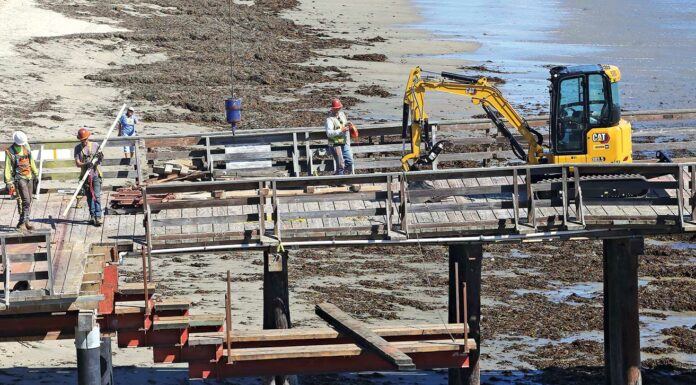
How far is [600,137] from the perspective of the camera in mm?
21266

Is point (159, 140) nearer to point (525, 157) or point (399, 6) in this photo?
point (525, 157)

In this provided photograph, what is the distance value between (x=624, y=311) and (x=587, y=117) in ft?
10.3

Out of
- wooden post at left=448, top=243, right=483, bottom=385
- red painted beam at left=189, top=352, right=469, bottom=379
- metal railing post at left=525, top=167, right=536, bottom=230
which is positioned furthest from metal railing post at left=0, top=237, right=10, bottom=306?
→ metal railing post at left=525, top=167, right=536, bottom=230

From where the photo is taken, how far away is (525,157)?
23.0 meters

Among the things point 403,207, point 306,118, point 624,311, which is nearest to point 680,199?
point 624,311

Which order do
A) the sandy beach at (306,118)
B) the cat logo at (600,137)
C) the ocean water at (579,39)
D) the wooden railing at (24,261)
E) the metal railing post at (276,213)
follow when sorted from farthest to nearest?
the ocean water at (579,39) → the sandy beach at (306,118) → the cat logo at (600,137) → the metal railing post at (276,213) → the wooden railing at (24,261)

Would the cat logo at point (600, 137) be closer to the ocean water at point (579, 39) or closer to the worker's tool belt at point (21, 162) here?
the worker's tool belt at point (21, 162)

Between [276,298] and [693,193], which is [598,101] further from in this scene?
[276,298]

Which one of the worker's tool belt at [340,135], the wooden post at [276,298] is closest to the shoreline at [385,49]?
the worker's tool belt at [340,135]

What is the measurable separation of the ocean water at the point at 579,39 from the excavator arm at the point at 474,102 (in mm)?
18944

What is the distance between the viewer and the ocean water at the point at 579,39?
45844mm

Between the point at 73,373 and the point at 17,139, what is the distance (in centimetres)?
324

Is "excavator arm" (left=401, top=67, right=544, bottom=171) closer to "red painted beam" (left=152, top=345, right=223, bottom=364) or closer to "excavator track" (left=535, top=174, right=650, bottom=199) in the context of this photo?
"excavator track" (left=535, top=174, right=650, bottom=199)

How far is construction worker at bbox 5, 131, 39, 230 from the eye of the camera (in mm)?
19422
